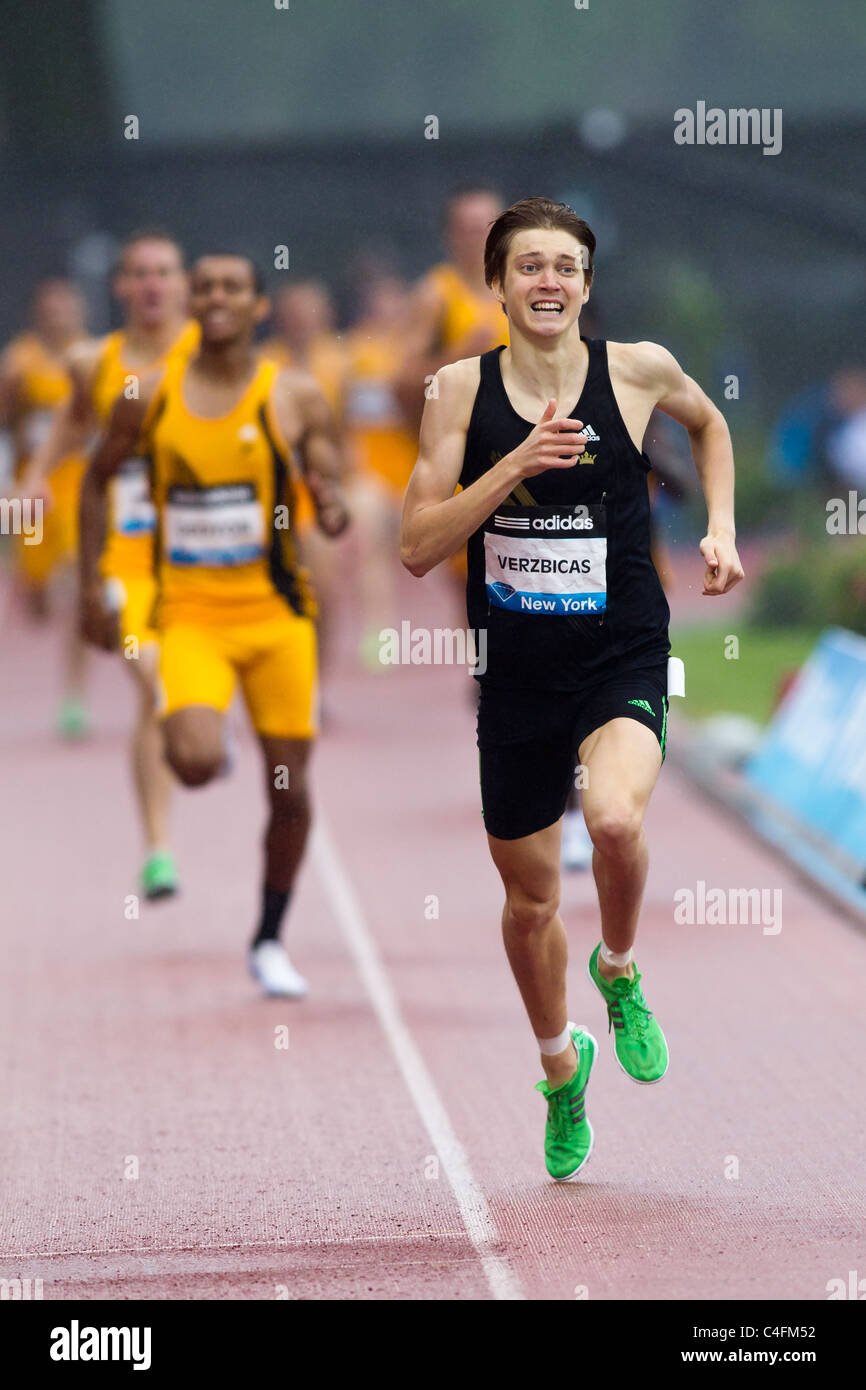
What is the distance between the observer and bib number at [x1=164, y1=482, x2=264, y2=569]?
798cm

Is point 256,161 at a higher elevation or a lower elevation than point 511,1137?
higher

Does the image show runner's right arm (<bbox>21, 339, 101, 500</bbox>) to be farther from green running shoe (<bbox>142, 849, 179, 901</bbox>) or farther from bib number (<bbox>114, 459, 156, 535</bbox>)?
green running shoe (<bbox>142, 849, 179, 901</bbox>)

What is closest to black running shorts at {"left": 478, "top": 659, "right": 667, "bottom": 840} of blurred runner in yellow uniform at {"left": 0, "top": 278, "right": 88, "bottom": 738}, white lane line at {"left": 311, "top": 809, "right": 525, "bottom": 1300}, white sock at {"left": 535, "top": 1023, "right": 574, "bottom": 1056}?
white sock at {"left": 535, "top": 1023, "right": 574, "bottom": 1056}

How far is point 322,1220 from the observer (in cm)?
568

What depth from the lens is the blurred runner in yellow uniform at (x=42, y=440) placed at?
15.1 m

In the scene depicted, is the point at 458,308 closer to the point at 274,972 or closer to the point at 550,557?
the point at 274,972

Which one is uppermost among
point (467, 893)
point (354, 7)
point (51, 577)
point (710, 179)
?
point (354, 7)

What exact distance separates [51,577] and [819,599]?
21.4ft

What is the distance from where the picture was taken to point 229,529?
26.3 feet

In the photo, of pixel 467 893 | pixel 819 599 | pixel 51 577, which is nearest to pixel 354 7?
pixel 819 599

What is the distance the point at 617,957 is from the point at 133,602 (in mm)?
4620

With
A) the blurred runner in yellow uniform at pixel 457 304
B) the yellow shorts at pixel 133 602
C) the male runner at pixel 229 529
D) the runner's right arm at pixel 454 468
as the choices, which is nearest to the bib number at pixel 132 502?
the yellow shorts at pixel 133 602

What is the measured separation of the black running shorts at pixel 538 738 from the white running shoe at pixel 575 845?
14.7 feet
